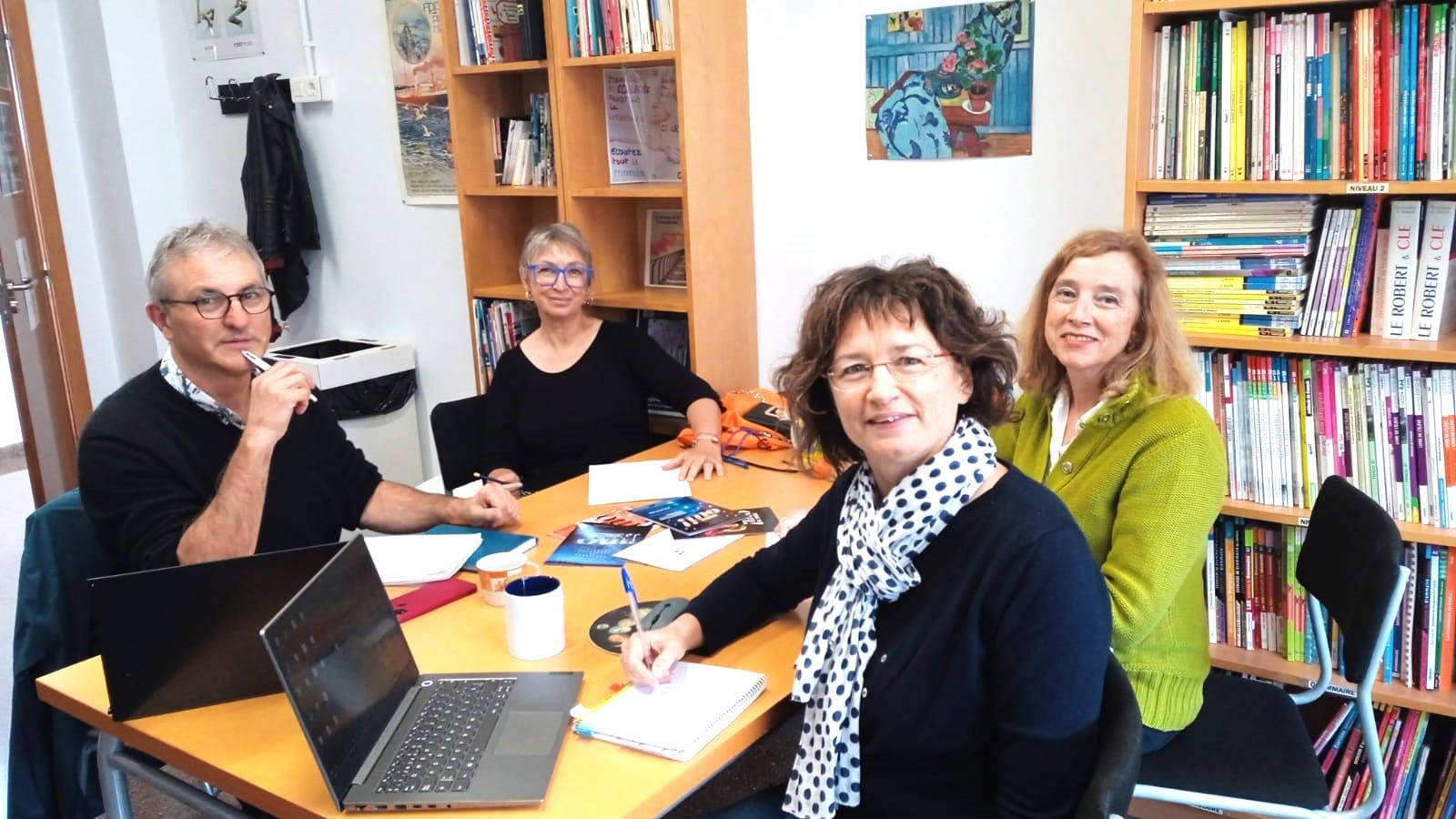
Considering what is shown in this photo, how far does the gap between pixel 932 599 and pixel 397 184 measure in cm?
314

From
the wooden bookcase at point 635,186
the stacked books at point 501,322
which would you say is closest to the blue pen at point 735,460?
the wooden bookcase at point 635,186

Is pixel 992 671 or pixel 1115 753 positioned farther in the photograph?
pixel 992 671

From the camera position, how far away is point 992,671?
1245 millimetres

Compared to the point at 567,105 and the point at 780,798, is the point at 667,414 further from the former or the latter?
the point at 780,798

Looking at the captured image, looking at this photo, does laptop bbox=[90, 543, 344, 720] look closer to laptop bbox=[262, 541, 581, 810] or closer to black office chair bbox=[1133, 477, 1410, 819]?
laptop bbox=[262, 541, 581, 810]

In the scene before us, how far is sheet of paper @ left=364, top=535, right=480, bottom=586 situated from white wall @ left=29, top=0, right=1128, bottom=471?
4.86 feet

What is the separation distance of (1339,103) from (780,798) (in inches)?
63.1

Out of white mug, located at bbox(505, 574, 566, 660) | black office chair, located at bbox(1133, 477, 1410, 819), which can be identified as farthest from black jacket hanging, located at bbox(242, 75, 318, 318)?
black office chair, located at bbox(1133, 477, 1410, 819)

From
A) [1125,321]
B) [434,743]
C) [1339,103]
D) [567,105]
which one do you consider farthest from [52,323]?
[1339,103]

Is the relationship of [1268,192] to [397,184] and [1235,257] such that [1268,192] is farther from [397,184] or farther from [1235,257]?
[397,184]

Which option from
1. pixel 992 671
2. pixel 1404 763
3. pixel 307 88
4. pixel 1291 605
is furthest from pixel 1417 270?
pixel 307 88

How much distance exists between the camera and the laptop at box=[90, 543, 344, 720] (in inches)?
52.3

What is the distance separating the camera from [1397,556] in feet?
5.12

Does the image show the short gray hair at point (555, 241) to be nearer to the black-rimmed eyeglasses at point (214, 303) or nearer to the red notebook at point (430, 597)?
the black-rimmed eyeglasses at point (214, 303)
